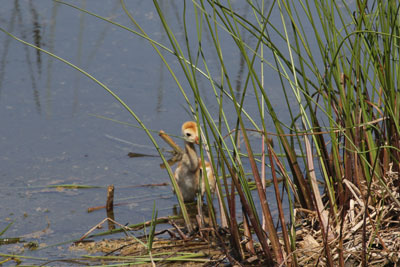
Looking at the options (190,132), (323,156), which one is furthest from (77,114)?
(323,156)

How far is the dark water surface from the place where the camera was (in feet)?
15.9

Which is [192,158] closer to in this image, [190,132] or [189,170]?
[189,170]

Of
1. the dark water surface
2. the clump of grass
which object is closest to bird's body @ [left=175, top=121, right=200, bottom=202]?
the dark water surface

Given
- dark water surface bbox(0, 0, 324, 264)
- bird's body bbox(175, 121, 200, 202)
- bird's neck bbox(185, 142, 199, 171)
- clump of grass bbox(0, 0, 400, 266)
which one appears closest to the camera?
clump of grass bbox(0, 0, 400, 266)

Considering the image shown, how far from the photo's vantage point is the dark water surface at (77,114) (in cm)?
484

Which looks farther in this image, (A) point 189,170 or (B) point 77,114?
(B) point 77,114

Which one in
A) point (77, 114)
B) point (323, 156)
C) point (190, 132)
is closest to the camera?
point (323, 156)

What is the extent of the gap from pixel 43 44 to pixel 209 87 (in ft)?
6.22

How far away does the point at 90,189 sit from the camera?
5207 mm

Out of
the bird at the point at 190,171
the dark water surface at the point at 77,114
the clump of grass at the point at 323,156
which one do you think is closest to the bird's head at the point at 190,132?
the bird at the point at 190,171

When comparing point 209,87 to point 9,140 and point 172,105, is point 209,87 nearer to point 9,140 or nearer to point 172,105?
point 172,105

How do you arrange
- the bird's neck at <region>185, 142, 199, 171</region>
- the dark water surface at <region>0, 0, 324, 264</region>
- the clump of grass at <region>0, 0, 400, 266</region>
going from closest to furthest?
the clump of grass at <region>0, 0, 400, 266</region> < the dark water surface at <region>0, 0, 324, 264</region> < the bird's neck at <region>185, 142, 199, 171</region>

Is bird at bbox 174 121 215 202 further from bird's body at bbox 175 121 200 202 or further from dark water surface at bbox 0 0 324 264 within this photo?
dark water surface at bbox 0 0 324 264

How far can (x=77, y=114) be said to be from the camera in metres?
6.30
